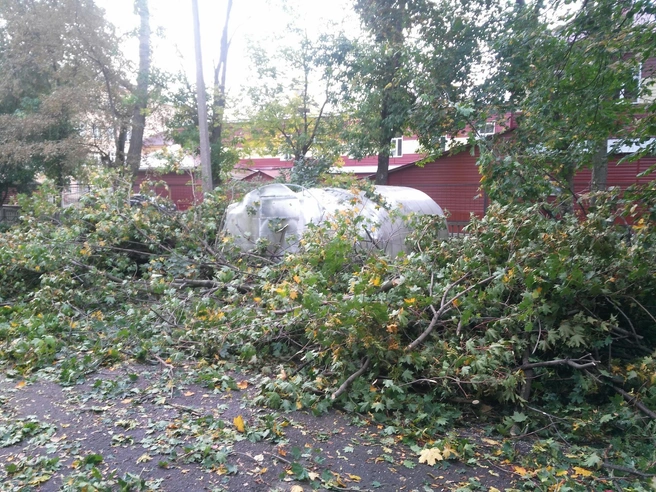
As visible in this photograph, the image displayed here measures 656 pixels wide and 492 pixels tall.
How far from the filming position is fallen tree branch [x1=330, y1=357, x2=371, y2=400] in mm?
4402

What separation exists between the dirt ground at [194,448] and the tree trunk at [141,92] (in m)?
15.4

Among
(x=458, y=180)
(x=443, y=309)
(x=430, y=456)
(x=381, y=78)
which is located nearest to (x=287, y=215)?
(x=443, y=309)

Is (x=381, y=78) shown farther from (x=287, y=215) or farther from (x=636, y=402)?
(x=636, y=402)

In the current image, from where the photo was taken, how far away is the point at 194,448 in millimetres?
3510

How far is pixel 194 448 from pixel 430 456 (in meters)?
1.48

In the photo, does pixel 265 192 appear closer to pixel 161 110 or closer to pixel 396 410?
pixel 396 410

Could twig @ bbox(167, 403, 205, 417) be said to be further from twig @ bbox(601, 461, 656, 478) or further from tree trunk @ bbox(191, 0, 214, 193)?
tree trunk @ bbox(191, 0, 214, 193)

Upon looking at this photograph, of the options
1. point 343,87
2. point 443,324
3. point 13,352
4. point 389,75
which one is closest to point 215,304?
point 13,352

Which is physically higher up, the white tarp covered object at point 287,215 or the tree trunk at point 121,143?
the tree trunk at point 121,143

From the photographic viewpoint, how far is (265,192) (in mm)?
8953

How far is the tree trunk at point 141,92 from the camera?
62.4 ft

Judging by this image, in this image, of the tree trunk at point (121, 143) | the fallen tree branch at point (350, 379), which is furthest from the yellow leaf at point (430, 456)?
the tree trunk at point (121, 143)

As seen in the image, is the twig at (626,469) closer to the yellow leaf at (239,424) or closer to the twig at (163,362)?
the yellow leaf at (239,424)

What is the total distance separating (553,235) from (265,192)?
199 inches
